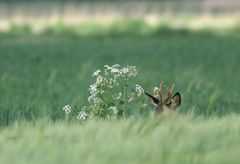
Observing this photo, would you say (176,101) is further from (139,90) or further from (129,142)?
(129,142)

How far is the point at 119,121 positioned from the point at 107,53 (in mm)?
14983

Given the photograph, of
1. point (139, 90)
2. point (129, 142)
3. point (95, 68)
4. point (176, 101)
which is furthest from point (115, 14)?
point (129, 142)

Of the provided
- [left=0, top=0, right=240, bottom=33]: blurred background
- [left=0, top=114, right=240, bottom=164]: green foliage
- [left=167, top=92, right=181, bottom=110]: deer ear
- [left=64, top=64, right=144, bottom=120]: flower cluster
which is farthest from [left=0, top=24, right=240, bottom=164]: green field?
[left=0, top=0, right=240, bottom=33]: blurred background

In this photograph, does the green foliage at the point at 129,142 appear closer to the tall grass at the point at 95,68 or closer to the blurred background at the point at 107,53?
the blurred background at the point at 107,53

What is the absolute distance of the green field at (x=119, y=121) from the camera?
5.31m

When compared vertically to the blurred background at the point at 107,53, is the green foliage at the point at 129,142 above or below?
below

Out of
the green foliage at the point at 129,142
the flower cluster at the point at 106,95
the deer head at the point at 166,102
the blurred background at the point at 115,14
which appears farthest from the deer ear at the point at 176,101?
the blurred background at the point at 115,14

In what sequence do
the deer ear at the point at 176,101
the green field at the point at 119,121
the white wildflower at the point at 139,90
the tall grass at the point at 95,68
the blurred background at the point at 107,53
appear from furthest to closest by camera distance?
1. the blurred background at the point at 107,53
2. the tall grass at the point at 95,68
3. the white wildflower at the point at 139,90
4. the deer ear at the point at 176,101
5. the green field at the point at 119,121

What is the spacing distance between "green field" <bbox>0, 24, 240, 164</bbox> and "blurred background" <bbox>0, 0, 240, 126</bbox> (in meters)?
0.03

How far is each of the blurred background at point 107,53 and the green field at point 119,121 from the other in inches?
1.1

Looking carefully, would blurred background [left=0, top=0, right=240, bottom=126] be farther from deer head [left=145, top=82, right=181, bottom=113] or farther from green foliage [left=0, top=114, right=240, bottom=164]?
green foliage [left=0, top=114, right=240, bottom=164]

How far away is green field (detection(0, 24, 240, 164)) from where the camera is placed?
17.4 feet

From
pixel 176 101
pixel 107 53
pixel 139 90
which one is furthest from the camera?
pixel 107 53

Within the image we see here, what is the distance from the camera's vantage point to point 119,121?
20.9 ft
